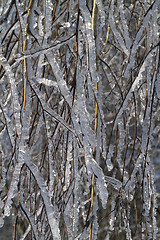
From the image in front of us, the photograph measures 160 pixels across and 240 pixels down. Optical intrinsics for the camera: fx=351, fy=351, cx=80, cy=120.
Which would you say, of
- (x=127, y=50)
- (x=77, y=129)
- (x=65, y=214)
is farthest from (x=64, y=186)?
(x=127, y=50)

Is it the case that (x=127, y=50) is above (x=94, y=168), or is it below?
above

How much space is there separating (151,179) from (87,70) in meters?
0.35

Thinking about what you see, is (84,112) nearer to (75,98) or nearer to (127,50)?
(75,98)

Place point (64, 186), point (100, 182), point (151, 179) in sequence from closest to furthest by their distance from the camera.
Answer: point (100, 182), point (64, 186), point (151, 179)

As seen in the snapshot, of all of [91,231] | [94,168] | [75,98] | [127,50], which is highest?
[127,50]

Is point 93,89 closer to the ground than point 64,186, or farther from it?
farther from it

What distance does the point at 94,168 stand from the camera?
1.69ft

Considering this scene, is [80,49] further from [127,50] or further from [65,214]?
[65,214]

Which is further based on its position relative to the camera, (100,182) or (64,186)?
(64,186)

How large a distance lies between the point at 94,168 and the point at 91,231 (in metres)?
0.11

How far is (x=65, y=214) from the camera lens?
2.21 feet

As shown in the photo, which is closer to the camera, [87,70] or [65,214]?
[87,70]

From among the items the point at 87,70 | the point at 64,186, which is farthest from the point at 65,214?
the point at 87,70

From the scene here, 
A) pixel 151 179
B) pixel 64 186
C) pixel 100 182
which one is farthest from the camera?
pixel 151 179
